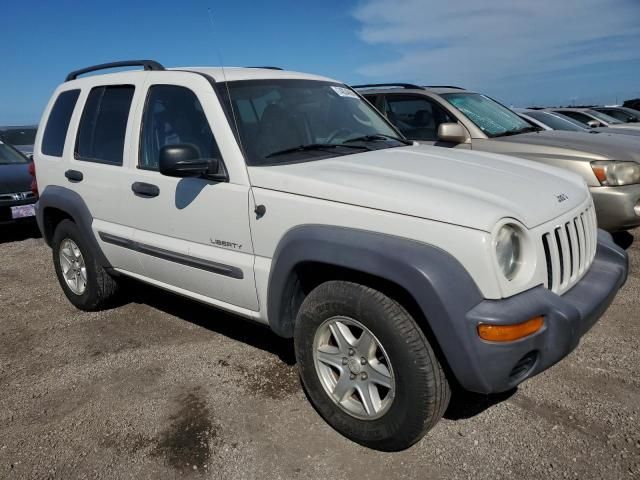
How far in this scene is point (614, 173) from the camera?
5.02 metres

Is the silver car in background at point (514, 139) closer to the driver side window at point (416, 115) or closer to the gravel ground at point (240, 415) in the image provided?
the driver side window at point (416, 115)

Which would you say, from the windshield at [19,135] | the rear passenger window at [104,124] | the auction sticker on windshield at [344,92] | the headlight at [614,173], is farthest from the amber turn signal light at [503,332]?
the windshield at [19,135]

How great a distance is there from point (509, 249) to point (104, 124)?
3.00 meters

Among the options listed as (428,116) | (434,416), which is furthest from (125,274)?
(428,116)

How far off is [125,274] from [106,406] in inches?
46.1

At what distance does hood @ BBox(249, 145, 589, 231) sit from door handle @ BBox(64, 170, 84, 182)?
5.94 feet

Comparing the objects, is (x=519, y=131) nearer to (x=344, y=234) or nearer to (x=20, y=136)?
(x=344, y=234)

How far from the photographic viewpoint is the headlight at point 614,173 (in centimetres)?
502

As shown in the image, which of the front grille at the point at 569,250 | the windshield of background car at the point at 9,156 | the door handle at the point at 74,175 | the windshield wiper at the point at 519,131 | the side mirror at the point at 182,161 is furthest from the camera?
the windshield of background car at the point at 9,156

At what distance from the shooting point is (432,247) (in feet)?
7.54

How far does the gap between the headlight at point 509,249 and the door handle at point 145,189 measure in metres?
2.10

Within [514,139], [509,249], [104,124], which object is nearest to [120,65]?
[104,124]

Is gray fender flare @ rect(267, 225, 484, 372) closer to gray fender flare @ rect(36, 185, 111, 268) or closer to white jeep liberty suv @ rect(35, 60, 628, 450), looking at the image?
white jeep liberty suv @ rect(35, 60, 628, 450)

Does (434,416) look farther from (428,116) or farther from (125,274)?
(428,116)
